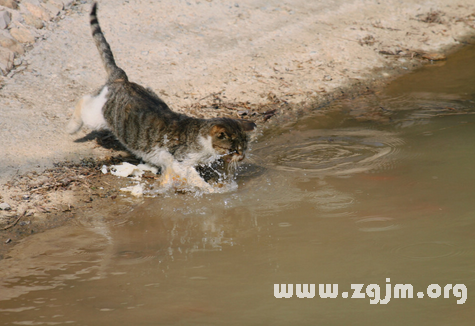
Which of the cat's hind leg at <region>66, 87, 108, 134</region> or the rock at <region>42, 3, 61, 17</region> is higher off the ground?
the rock at <region>42, 3, 61, 17</region>

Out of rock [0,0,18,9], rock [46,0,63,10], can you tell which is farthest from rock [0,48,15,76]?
rock [46,0,63,10]

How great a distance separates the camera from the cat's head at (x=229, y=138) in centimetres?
520

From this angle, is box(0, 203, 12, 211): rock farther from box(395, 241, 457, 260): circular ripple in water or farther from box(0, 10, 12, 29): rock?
box(0, 10, 12, 29): rock

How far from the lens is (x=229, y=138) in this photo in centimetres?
522

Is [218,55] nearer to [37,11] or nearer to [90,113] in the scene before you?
[90,113]

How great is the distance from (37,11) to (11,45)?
1.07m

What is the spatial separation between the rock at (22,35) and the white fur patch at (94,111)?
8.44 ft

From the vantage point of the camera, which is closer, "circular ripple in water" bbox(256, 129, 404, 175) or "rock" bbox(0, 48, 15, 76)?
"circular ripple in water" bbox(256, 129, 404, 175)

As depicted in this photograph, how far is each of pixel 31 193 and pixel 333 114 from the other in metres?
4.21

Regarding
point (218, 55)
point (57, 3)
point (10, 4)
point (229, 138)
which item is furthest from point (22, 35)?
point (229, 138)

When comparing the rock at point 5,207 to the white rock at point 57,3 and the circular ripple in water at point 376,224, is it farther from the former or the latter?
the white rock at point 57,3

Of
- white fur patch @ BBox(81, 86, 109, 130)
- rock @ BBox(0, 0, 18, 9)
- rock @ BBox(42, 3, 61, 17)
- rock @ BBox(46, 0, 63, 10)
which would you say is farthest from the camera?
rock @ BBox(46, 0, 63, 10)

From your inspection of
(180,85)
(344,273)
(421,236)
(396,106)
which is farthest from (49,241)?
(396,106)

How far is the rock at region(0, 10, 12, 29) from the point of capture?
781 cm
